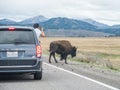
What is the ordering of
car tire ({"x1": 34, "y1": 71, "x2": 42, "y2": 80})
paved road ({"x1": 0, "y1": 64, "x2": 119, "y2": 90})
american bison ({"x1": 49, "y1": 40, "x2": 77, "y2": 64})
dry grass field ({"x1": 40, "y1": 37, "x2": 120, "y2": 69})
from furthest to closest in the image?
dry grass field ({"x1": 40, "y1": 37, "x2": 120, "y2": 69}), american bison ({"x1": 49, "y1": 40, "x2": 77, "y2": 64}), car tire ({"x1": 34, "y1": 71, "x2": 42, "y2": 80}), paved road ({"x1": 0, "y1": 64, "x2": 119, "y2": 90})

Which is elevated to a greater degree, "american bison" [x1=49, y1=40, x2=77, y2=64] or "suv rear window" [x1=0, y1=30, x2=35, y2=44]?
"suv rear window" [x1=0, y1=30, x2=35, y2=44]

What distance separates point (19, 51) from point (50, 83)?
1.51m

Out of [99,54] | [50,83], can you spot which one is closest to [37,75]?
[50,83]

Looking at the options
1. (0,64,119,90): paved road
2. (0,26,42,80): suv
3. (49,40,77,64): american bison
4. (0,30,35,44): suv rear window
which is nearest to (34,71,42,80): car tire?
(0,26,42,80): suv

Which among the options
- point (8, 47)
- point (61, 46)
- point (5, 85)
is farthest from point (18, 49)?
point (61, 46)

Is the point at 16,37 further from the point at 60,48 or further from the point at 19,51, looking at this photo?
the point at 60,48

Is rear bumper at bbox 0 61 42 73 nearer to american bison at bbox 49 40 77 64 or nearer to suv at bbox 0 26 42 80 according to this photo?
A: suv at bbox 0 26 42 80

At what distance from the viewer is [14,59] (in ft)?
52.6

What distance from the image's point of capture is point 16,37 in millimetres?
16469

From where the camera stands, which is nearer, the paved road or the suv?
the paved road

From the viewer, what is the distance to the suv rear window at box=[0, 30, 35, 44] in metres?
16.3

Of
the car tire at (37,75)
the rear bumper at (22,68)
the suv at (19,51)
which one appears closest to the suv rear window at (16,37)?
the suv at (19,51)

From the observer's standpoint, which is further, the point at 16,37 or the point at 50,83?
the point at 16,37

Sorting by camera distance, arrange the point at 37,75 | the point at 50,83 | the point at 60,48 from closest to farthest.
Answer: the point at 50,83, the point at 37,75, the point at 60,48
